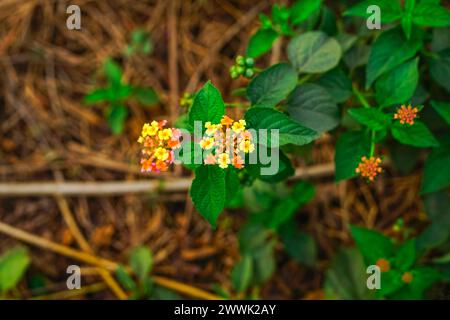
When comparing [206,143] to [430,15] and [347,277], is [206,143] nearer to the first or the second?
[430,15]

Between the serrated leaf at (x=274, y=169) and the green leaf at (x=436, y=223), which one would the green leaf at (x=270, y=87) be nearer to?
the serrated leaf at (x=274, y=169)

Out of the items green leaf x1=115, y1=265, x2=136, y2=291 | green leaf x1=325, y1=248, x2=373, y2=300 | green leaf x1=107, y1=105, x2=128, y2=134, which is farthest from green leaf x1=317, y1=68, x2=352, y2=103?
green leaf x1=115, y1=265, x2=136, y2=291

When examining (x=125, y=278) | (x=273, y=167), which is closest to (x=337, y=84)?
(x=273, y=167)

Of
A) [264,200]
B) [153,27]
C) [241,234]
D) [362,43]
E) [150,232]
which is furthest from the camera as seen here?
[153,27]
